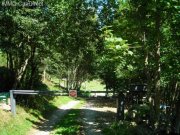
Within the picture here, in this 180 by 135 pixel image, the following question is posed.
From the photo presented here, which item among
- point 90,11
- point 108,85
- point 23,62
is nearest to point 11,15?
point 90,11

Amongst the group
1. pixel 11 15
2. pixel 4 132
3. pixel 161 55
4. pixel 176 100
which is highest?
pixel 11 15

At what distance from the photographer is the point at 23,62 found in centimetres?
3450

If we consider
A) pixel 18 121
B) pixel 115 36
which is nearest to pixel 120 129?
pixel 18 121

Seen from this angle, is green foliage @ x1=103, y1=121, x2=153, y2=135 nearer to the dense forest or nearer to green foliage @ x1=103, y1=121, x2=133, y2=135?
green foliage @ x1=103, y1=121, x2=133, y2=135

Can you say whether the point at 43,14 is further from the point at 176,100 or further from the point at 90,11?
the point at 176,100

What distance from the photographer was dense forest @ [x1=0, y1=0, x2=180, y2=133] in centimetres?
1709

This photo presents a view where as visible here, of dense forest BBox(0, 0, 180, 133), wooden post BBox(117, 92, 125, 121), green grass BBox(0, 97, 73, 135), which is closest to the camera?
dense forest BBox(0, 0, 180, 133)

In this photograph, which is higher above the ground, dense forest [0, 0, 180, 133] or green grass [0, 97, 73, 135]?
dense forest [0, 0, 180, 133]

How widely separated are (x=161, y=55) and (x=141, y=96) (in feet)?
55.1

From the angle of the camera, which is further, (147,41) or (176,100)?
(176,100)

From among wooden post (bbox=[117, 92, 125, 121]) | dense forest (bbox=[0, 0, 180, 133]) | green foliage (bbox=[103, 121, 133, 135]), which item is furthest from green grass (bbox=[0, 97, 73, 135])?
wooden post (bbox=[117, 92, 125, 121])

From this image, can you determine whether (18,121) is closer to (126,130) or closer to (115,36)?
(126,130)

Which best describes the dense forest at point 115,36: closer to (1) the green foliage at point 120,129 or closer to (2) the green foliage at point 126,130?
(2) the green foliage at point 126,130

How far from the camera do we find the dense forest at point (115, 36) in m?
17.1
